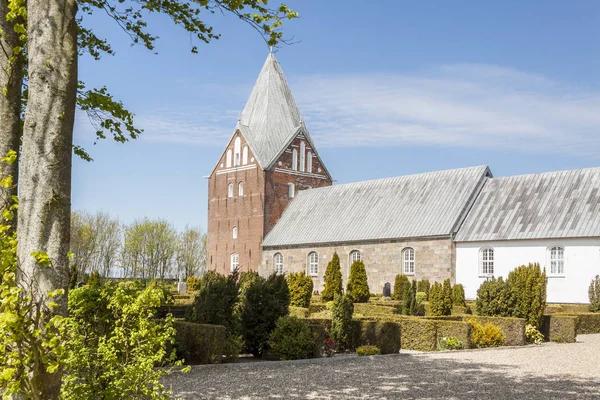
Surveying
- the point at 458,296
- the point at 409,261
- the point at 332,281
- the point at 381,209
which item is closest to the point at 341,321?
the point at 458,296

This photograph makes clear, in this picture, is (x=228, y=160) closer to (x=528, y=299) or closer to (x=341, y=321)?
(x=528, y=299)

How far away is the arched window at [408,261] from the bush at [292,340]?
19.7m

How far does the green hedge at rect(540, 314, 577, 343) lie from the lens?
16.3m

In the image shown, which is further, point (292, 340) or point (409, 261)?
point (409, 261)

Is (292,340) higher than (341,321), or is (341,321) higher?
(341,321)

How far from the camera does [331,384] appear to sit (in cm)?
892

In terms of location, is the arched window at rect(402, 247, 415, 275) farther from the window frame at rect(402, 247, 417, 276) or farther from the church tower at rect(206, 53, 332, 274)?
the church tower at rect(206, 53, 332, 274)

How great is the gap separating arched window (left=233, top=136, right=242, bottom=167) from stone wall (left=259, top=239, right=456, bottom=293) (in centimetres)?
662

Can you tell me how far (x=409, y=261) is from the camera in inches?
1231

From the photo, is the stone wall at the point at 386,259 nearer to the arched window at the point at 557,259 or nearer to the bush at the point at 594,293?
the arched window at the point at 557,259

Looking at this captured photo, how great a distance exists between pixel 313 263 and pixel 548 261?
12.8m

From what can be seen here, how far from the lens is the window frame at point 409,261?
101ft

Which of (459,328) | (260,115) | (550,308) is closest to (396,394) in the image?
(459,328)

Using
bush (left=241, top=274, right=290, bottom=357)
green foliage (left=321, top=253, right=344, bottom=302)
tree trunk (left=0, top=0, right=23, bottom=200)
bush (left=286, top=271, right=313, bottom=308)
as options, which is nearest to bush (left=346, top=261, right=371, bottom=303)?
green foliage (left=321, top=253, right=344, bottom=302)
